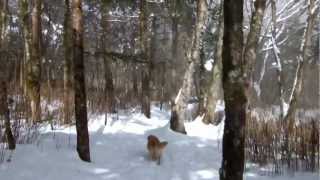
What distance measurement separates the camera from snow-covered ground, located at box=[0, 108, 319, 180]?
7594 millimetres

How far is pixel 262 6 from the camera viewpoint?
12172mm

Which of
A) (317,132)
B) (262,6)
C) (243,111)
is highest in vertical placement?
(262,6)

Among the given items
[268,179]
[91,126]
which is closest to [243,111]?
[268,179]

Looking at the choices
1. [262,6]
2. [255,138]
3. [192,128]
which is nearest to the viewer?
[255,138]

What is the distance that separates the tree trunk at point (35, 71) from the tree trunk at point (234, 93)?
16.8ft

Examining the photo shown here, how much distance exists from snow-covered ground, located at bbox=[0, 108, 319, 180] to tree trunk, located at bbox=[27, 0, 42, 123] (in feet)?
1.88

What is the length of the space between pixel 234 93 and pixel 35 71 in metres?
6.34

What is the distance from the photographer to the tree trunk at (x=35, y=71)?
10336mm

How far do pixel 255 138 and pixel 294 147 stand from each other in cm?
78

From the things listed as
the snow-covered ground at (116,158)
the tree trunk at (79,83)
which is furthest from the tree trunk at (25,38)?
the tree trunk at (79,83)

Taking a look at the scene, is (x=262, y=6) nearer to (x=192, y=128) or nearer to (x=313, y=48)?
(x=192, y=128)

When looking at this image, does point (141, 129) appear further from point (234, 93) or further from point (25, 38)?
point (234, 93)

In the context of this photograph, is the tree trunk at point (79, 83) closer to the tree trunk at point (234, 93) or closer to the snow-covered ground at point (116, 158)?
the snow-covered ground at point (116, 158)

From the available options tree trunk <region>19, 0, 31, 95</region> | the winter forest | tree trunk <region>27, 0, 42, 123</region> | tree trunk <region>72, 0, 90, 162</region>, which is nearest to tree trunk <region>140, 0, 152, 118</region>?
the winter forest
